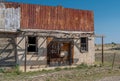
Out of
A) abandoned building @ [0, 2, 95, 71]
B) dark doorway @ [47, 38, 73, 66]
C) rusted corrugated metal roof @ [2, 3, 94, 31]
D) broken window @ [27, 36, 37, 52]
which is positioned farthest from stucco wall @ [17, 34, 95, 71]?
rusted corrugated metal roof @ [2, 3, 94, 31]

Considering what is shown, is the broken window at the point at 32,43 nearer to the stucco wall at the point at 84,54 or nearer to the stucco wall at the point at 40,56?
the stucco wall at the point at 40,56

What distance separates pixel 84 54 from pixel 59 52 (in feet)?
9.23

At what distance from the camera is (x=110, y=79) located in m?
17.7

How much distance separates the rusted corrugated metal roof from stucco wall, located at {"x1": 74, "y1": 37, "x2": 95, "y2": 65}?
122 cm

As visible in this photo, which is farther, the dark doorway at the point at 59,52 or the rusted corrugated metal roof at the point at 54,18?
the dark doorway at the point at 59,52

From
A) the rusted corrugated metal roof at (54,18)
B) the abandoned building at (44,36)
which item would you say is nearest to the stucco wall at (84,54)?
the abandoned building at (44,36)

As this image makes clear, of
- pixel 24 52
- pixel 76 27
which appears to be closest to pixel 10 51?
pixel 24 52

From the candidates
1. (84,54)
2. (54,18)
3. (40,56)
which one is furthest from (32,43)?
(84,54)

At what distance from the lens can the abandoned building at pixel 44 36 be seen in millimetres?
A: 21547

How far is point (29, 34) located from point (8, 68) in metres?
3.12

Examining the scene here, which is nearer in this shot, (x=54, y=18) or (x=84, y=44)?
(x=54, y=18)

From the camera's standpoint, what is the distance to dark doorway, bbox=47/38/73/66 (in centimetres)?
2367

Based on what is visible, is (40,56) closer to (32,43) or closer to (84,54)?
(32,43)

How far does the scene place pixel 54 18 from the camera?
957 inches
